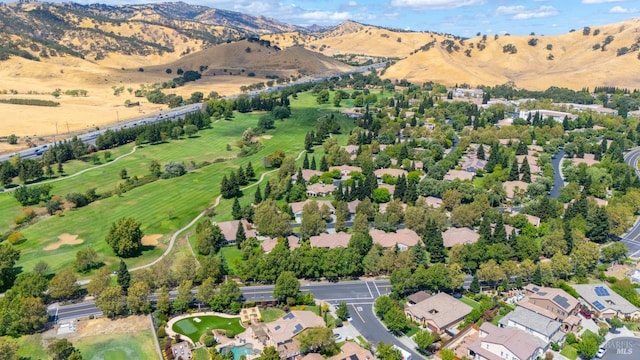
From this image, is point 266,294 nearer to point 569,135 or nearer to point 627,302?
point 627,302

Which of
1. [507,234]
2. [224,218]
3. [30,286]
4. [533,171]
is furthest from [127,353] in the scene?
[533,171]

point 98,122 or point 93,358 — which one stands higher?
point 98,122

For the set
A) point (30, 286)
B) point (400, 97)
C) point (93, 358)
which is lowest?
point (93, 358)

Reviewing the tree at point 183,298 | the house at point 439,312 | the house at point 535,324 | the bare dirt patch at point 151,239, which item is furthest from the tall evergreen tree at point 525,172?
the tree at point 183,298

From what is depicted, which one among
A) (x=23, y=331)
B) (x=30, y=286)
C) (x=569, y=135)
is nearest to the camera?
(x=23, y=331)

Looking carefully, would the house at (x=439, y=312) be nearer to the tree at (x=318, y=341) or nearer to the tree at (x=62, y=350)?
the tree at (x=318, y=341)

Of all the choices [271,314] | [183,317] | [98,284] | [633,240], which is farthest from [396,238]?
Result: [98,284]

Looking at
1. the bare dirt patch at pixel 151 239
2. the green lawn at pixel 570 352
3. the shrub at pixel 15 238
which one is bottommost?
the green lawn at pixel 570 352
